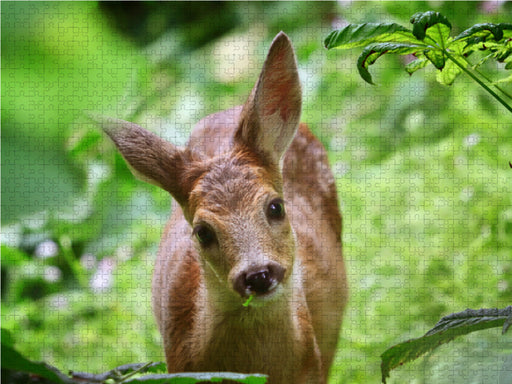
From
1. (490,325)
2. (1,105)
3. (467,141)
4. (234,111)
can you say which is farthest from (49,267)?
(490,325)

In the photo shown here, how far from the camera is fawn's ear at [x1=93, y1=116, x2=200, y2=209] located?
87cm

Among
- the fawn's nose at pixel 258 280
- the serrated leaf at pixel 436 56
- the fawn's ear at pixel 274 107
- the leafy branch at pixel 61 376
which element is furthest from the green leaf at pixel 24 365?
the serrated leaf at pixel 436 56

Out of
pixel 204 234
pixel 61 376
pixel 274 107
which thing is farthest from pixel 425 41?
pixel 61 376

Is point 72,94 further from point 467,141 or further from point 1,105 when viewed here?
point 467,141

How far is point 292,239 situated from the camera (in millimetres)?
881

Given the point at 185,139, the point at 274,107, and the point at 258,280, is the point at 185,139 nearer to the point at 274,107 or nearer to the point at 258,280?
the point at 274,107

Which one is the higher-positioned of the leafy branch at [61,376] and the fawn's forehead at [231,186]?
the fawn's forehead at [231,186]

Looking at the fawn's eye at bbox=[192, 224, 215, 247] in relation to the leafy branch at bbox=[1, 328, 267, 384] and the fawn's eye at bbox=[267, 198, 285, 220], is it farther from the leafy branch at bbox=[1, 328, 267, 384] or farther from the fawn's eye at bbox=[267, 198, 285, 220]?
the leafy branch at bbox=[1, 328, 267, 384]

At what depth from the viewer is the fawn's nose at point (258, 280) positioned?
0.78 meters

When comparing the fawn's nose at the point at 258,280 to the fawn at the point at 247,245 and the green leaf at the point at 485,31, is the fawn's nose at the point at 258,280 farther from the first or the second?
the green leaf at the point at 485,31

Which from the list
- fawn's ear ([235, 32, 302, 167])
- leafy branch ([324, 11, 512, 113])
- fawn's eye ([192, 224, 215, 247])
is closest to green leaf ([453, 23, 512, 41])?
leafy branch ([324, 11, 512, 113])

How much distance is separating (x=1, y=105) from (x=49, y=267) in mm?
654

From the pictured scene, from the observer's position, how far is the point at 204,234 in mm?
849

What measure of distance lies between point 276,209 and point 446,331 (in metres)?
0.28
